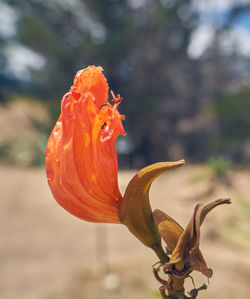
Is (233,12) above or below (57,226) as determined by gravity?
above

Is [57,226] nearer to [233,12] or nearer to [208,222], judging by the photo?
[208,222]

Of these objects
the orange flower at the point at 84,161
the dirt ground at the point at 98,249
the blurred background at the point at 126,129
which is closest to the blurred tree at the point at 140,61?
the blurred background at the point at 126,129

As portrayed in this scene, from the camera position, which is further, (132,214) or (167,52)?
(167,52)

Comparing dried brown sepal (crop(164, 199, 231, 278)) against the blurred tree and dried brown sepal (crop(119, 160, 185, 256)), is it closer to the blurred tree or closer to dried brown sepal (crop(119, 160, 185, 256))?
dried brown sepal (crop(119, 160, 185, 256))

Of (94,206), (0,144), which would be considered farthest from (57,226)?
(0,144)

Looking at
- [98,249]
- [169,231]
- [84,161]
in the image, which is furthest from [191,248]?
[98,249]

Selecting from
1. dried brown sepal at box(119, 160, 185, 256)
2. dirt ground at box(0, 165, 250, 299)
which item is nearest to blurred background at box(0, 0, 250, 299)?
dirt ground at box(0, 165, 250, 299)

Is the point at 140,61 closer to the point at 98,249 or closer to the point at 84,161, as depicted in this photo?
the point at 98,249

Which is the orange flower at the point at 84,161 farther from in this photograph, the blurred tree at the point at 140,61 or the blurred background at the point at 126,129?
the blurred tree at the point at 140,61
